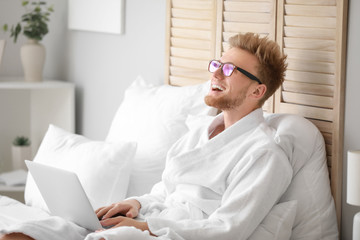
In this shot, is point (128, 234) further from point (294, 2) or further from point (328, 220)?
point (294, 2)

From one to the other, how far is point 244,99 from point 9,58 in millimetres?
2058

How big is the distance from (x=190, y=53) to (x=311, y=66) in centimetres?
73

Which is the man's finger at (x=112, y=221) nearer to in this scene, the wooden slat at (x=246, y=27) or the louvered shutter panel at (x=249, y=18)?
the louvered shutter panel at (x=249, y=18)

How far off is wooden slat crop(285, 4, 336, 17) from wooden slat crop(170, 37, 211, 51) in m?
0.51

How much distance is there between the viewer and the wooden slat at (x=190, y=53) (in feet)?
9.00

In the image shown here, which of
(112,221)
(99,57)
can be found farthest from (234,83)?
(99,57)

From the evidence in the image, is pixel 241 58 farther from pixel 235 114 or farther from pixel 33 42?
pixel 33 42

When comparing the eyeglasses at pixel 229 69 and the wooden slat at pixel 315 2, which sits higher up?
the wooden slat at pixel 315 2

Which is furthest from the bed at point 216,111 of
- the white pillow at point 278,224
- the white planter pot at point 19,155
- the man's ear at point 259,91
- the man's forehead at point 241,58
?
the white planter pot at point 19,155

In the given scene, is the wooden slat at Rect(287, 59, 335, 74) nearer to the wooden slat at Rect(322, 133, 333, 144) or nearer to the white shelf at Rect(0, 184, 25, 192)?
the wooden slat at Rect(322, 133, 333, 144)

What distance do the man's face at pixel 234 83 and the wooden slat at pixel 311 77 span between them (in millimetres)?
206

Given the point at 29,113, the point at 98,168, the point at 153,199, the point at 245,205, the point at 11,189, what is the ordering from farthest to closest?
the point at 29,113 → the point at 11,189 → the point at 98,168 → the point at 153,199 → the point at 245,205

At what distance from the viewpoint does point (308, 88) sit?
2230 millimetres

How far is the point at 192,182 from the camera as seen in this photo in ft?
7.07
